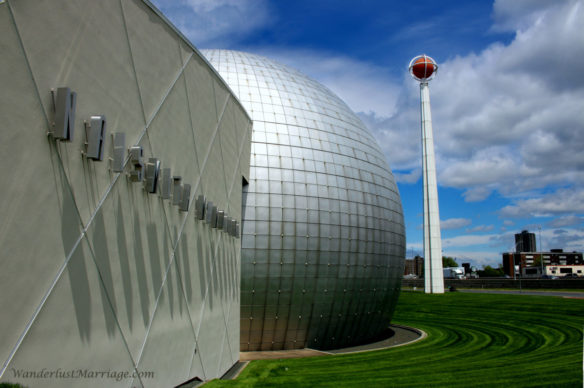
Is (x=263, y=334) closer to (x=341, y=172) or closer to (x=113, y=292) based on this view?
(x=341, y=172)

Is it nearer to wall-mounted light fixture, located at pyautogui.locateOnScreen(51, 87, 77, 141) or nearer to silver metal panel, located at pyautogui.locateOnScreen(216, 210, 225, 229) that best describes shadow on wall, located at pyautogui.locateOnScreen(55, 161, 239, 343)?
wall-mounted light fixture, located at pyautogui.locateOnScreen(51, 87, 77, 141)

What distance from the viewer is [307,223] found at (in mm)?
24766

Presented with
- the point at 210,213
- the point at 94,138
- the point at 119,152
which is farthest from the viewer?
the point at 210,213

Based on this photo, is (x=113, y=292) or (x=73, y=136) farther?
(x=113, y=292)

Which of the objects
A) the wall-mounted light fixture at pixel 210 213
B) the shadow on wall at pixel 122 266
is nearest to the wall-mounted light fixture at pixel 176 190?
the shadow on wall at pixel 122 266

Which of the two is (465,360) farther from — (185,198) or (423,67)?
(423,67)

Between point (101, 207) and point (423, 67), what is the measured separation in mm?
74903

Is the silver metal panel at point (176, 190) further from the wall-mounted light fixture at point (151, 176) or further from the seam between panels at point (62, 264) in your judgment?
the seam between panels at point (62, 264)

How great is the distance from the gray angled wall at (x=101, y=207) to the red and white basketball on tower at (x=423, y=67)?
66797mm

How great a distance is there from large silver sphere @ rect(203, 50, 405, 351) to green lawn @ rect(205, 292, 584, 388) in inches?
113

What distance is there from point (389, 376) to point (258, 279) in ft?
28.2

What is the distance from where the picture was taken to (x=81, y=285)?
924 cm

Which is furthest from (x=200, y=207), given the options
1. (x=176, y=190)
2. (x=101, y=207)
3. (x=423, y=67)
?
(x=423, y=67)

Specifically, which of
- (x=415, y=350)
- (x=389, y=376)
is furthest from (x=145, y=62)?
(x=415, y=350)
